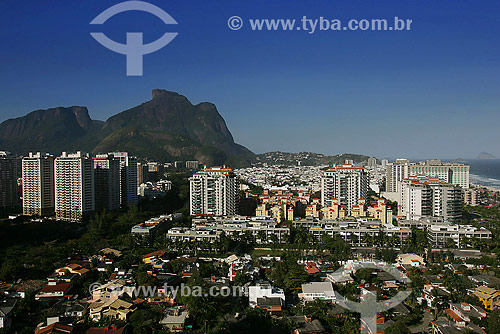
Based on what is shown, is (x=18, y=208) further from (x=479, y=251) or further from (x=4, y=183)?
(x=479, y=251)

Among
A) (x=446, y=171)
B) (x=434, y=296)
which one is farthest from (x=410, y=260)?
(x=446, y=171)

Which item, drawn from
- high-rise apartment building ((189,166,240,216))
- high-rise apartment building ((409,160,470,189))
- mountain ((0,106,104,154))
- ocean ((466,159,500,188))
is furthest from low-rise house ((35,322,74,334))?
mountain ((0,106,104,154))

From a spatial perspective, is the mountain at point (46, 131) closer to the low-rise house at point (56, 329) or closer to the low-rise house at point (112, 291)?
the low-rise house at point (112, 291)

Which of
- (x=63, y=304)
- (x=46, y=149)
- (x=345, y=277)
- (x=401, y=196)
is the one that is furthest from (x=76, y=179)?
(x=46, y=149)

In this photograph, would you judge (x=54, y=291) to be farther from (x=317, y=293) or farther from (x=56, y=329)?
(x=317, y=293)

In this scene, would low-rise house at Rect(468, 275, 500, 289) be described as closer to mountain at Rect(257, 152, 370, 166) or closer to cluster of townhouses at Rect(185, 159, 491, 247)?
cluster of townhouses at Rect(185, 159, 491, 247)

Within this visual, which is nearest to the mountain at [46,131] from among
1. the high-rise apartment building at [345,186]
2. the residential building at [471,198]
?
the high-rise apartment building at [345,186]
